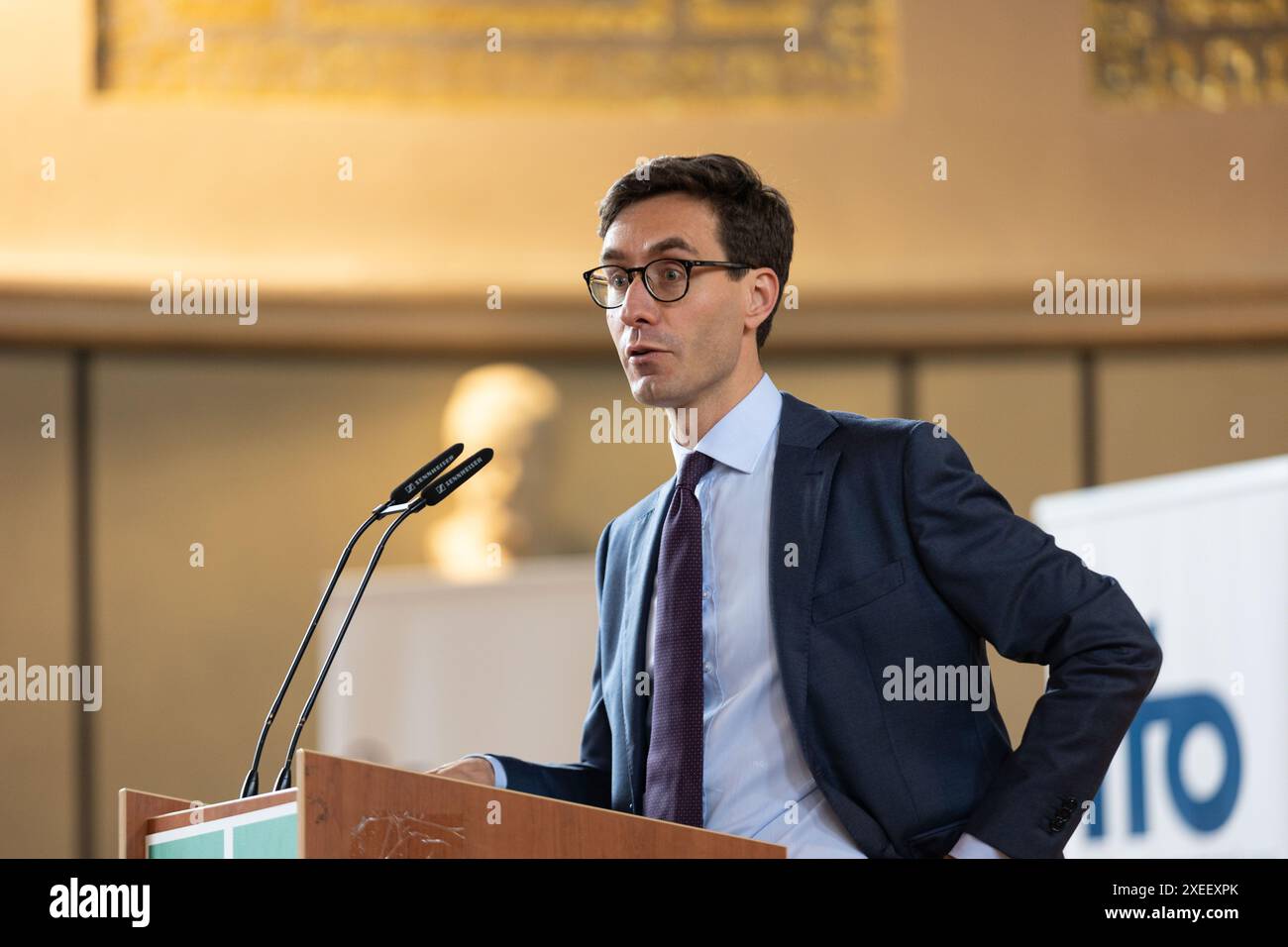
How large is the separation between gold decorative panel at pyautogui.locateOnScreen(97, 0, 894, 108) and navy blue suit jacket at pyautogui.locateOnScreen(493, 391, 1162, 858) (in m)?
4.50

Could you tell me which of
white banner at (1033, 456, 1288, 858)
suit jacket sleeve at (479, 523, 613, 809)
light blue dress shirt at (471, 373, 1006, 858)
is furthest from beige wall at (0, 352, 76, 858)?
light blue dress shirt at (471, 373, 1006, 858)

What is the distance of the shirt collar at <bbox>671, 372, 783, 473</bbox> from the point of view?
2133 mm

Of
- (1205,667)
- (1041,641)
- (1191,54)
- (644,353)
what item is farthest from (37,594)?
(1041,641)

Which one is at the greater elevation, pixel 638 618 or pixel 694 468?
pixel 694 468

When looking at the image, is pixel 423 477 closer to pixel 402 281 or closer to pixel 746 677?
pixel 746 677

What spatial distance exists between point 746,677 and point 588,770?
13.0 inches

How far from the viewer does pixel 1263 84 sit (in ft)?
20.5

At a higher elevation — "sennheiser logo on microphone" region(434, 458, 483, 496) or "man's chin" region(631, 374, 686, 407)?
"man's chin" region(631, 374, 686, 407)

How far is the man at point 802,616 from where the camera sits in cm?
189

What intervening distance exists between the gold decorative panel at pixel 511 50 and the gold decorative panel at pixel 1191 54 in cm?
85

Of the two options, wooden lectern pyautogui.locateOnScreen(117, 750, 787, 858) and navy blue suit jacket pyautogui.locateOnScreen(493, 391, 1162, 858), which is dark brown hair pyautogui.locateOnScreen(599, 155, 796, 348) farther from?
wooden lectern pyautogui.locateOnScreen(117, 750, 787, 858)

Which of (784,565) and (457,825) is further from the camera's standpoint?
(784,565)

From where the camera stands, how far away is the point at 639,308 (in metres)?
2.05
